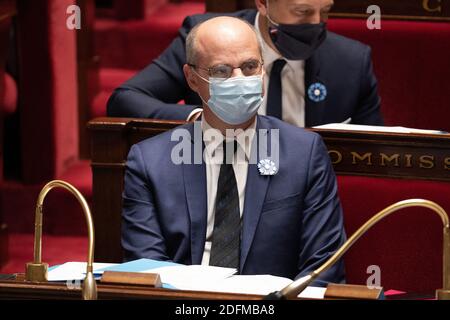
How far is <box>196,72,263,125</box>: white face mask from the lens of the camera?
2508mm

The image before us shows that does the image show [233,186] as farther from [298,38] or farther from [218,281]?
[298,38]

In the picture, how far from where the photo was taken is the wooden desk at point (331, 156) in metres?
2.71

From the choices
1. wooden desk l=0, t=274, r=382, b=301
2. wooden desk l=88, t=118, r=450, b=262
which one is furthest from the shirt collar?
wooden desk l=0, t=274, r=382, b=301

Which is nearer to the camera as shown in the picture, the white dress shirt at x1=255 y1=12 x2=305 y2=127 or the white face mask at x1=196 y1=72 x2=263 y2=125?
the white face mask at x1=196 y1=72 x2=263 y2=125

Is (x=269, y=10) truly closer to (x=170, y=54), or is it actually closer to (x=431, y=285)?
(x=170, y=54)

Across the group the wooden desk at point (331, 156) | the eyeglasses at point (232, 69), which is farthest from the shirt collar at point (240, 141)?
the wooden desk at point (331, 156)

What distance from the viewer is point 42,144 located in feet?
14.0

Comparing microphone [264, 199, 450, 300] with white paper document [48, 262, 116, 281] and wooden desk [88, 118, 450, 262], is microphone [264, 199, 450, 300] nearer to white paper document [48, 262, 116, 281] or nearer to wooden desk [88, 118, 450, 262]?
white paper document [48, 262, 116, 281]

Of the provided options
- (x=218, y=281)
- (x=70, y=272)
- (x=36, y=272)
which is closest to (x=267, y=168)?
(x=218, y=281)

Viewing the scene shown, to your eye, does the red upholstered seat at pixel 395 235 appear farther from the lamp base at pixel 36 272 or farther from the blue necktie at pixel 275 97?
the lamp base at pixel 36 272

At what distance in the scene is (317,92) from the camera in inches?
124

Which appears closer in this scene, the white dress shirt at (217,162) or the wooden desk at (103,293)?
→ the wooden desk at (103,293)

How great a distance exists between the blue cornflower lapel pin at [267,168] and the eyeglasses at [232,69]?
0.64ft

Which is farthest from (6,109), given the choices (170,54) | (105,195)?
(105,195)
